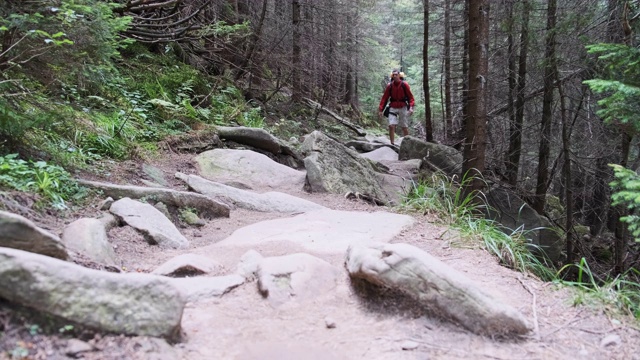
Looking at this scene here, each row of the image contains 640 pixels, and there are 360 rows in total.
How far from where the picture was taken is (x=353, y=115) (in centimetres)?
2545

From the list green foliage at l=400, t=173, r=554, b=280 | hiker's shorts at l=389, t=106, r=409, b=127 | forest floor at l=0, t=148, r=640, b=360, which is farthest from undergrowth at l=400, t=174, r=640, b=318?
hiker's shorts at l=389, t=106, r=409, b=127

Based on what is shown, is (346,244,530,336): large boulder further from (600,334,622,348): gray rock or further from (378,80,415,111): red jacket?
(378,80,415,111): red jacket

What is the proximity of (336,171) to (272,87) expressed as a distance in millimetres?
8341

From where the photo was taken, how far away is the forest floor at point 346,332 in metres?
2.06

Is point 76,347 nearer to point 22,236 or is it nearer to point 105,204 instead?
point 22,236

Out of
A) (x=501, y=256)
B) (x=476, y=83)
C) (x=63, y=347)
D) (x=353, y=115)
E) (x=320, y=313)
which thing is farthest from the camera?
(x=353, y=115)

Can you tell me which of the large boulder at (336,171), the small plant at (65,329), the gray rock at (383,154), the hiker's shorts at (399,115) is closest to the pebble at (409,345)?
the small plant at (65,329)

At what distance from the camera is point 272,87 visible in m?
15.7

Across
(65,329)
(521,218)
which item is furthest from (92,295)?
(521,218)

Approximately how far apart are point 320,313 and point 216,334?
71cm

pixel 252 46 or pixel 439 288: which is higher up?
pixel 252 46

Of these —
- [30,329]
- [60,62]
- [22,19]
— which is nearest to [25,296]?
[30,329]

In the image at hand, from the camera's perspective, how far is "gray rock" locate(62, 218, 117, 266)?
3.42 meters

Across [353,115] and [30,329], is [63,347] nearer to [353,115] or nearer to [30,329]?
[30,329]
